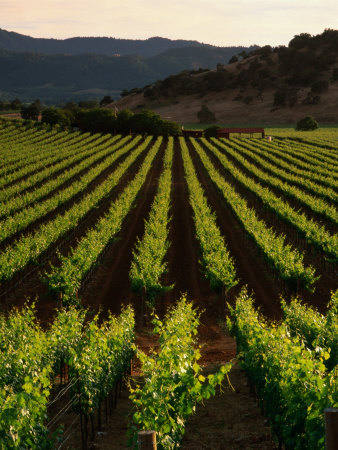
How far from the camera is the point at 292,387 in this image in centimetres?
963

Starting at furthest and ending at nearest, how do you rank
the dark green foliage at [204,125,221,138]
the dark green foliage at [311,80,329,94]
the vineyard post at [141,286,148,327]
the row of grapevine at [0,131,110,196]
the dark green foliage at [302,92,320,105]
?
the dark green foliage at [311,80,329,94] → the dark green foliage at [302,92,320,105] → the dark green foliage at [204,125,221,138] → the row of grapevine at [0,131,110,196] → the vineyard post at [141,286,148,327]

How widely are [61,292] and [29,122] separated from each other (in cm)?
10126

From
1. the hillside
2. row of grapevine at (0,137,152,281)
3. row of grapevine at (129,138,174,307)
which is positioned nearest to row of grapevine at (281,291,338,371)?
row of grapevine at (129,138,174,307)

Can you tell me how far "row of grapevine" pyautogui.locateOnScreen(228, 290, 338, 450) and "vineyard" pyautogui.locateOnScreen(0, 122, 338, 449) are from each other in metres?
0.04

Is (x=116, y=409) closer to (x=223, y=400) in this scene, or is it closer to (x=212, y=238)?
(x=223, y=400)

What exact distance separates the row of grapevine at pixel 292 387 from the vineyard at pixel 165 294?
4cm

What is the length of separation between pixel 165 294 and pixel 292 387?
1604 centimetres

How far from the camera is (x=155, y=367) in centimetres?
1033

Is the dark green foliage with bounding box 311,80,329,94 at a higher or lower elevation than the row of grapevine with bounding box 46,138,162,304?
higher

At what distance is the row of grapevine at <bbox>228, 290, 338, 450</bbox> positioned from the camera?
28.5 feet

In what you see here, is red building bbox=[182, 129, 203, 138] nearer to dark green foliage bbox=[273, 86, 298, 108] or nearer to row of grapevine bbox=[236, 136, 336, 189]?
row of grapevine bbox=[236, 136, 336, 189]

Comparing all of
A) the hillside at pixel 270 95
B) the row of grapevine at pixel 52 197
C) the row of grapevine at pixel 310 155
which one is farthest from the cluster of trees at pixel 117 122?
the hillside at pixel 270 95

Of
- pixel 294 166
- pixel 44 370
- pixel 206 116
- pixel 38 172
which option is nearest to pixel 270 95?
pixel 206 116

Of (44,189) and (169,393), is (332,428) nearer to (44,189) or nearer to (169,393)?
(169,393)
